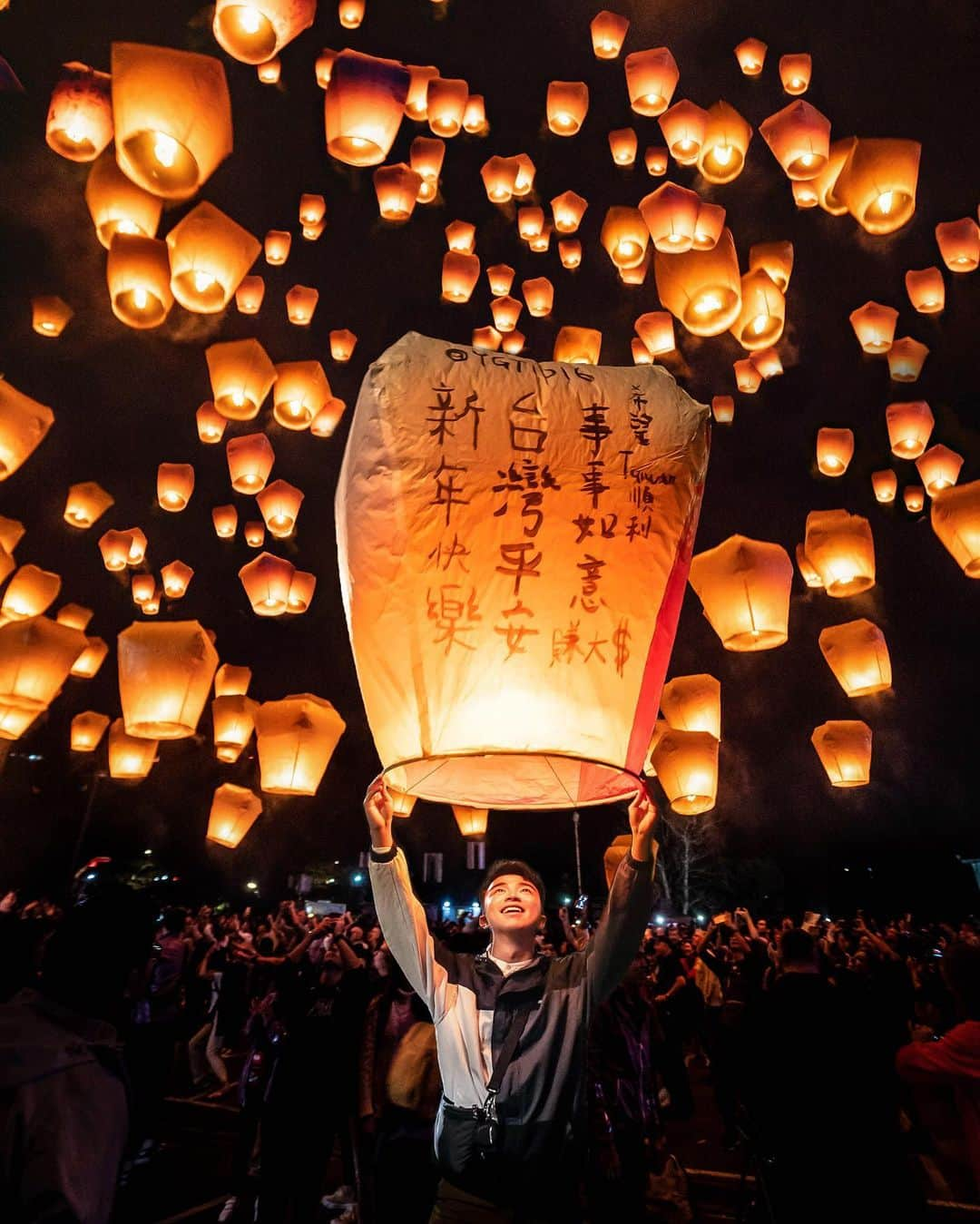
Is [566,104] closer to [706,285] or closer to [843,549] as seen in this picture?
[706,285]

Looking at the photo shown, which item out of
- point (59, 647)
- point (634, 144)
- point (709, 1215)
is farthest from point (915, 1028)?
point (634, 144)

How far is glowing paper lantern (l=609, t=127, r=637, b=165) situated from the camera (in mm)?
9891

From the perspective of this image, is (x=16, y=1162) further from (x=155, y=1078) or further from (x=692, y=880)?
(x=692, y=880)

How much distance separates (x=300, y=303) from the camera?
9867 mm

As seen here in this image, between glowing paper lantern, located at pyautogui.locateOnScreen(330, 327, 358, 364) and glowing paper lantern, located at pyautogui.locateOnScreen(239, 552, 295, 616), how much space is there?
3920 millimetres

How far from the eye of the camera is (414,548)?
2.33 m

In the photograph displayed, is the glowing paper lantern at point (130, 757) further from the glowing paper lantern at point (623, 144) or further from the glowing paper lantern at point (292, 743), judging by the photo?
the glowing paper lantern at point (623, 144)

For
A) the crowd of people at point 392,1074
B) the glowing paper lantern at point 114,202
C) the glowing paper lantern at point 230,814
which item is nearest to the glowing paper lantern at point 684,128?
the glowing paper lantern at point 114,202

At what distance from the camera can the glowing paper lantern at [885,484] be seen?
1015 cm

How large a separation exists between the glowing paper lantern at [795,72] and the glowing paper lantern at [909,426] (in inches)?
162

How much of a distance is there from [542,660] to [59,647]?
7.23m

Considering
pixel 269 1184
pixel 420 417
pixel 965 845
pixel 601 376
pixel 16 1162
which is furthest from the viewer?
pixel 965 845

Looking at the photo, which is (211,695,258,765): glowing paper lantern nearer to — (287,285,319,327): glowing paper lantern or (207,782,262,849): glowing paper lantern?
(207,782,262,849): glowing paper lantern

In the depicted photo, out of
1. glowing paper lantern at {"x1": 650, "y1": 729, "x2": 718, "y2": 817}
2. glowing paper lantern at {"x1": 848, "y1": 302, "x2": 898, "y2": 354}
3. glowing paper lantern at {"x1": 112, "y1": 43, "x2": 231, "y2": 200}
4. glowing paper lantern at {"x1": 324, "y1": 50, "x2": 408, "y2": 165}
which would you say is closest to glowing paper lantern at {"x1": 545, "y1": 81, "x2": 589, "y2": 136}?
glowing paper lantern at {"x1": 324, "y1": 50, "x2": 408, "y2": 165}
